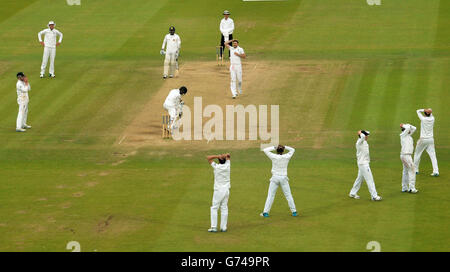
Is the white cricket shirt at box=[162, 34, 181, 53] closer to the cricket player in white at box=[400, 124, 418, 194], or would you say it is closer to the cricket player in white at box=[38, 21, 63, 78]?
the cricket player in white at box=[38, 21, 63, 78]

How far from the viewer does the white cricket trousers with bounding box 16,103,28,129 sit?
3525 centimetres

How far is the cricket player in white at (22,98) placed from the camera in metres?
35.1

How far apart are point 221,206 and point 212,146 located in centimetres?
860

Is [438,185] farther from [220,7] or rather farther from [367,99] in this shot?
[220,7]

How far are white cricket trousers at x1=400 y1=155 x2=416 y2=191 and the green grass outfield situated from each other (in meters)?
0.38

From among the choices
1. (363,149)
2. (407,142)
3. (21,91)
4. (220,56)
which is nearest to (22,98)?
(21,91)

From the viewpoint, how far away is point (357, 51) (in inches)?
1770

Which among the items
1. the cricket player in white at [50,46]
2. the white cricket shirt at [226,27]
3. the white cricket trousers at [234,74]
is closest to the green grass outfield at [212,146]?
the cricket player in white at [50,46]

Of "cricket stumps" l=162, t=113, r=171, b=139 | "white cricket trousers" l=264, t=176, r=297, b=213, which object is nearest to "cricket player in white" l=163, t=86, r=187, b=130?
"cricket stumps" l=162, t=113, r=171, b=139

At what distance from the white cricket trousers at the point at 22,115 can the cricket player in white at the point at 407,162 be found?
587 inches

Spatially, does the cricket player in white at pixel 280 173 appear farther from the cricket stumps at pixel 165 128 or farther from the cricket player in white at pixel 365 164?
the cricket stumps at pixel 165 128

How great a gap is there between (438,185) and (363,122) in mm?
7068

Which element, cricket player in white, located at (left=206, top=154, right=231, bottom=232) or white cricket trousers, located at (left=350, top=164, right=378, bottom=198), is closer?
cricket player in white, located at (left=206, top=154, right=231, bottom=232)

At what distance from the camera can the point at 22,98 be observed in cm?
3512
